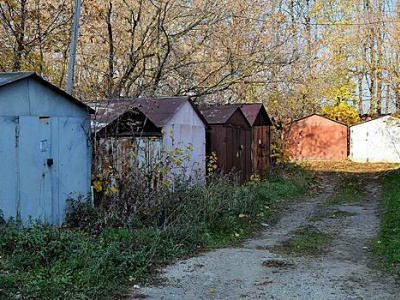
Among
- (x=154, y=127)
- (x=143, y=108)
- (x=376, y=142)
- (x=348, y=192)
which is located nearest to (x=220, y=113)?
(x=143, y=108)

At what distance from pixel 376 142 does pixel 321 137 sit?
330cm

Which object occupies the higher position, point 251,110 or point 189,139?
point 251,110

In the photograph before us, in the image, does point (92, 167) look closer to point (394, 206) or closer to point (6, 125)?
point (6, 125)

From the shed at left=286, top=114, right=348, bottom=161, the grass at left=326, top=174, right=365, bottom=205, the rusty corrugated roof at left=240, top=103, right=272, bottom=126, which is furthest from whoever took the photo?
the shed at left=286, top=114, right=348, bottom=161

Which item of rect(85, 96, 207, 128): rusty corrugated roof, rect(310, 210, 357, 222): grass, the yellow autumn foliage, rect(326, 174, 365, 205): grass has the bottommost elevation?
rect(310, 210, 357, 222): grass

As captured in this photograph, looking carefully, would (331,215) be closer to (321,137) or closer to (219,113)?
(219,113)

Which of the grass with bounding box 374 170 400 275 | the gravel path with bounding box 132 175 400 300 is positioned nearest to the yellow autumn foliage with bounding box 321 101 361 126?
the grass with bounding box 374 170 400 275

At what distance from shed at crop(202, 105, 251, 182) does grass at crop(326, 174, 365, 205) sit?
3.02 meters

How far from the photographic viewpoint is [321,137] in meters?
29.0

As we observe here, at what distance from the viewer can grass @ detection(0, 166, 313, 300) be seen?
16.9ft

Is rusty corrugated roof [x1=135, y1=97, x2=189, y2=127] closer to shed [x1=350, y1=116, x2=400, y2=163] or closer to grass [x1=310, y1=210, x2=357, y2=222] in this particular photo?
grass [x1=310, y1=210, x2=357, y2=222]

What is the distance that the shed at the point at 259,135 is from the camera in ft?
56.0

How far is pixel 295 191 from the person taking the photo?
49.2ft

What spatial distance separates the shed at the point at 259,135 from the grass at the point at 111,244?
21.9 feet
